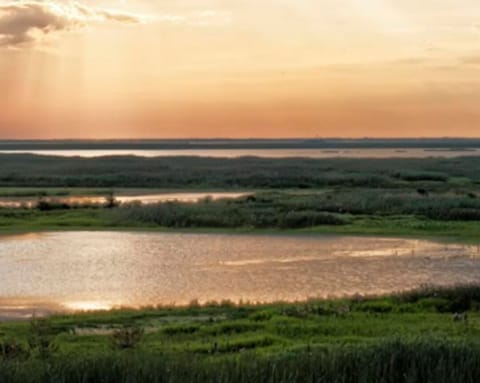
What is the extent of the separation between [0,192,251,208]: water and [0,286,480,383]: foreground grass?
2573 centimetres

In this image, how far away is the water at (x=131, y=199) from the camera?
135ft

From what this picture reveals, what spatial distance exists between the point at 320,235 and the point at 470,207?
29.7 ft

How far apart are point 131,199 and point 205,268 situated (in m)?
24.8

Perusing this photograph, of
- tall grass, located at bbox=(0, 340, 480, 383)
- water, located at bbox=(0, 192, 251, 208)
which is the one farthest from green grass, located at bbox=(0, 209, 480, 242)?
tall grass, located at bbox=(0, 340, 480, 383)

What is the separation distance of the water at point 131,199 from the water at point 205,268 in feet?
38.4

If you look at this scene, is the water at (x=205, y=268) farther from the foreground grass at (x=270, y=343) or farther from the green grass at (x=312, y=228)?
the foreground grass at (x=270, y=343)

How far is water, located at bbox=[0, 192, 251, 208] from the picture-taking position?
4109 cm

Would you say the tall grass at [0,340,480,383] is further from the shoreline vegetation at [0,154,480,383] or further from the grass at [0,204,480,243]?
the grass at [0,204,480,243]

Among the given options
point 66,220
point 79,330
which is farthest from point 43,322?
point 66,220

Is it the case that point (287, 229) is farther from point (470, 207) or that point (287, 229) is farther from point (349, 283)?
point (349, 283)

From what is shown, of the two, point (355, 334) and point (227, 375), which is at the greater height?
point (227, 375)

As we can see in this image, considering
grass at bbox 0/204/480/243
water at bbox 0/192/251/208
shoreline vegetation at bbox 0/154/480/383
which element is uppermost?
shoreline vegetation at bbox 0/154/480/383

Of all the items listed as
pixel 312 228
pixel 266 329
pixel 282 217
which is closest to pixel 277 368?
pixel 266 329

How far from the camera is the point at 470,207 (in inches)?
1399
